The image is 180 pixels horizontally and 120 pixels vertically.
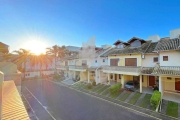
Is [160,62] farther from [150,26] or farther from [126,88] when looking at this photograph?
[150,26]

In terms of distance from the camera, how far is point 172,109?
13.2m

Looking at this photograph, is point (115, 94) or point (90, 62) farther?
point (90, 62)

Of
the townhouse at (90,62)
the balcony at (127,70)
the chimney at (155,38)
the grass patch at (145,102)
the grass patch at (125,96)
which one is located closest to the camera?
the grass patch at (145,102)

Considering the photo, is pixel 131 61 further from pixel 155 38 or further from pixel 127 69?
pixel 155 38

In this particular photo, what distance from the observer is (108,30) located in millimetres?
26031

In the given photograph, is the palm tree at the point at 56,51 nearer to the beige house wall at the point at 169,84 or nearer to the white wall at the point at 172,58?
the white wall at the point at 172,58

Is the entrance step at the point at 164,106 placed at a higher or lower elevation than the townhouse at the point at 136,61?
lower

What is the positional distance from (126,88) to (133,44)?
961 cm

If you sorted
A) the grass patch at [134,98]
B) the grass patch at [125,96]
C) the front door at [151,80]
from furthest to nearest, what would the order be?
1. the front door at [151,80]
2. the grass patch at [125,96]
3. the grass patch at [134,98]

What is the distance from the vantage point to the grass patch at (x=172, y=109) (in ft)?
40.2

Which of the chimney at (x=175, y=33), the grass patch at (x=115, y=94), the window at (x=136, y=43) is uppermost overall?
the chimney at (x=175, y=33)

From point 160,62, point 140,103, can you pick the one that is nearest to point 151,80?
point 160,62

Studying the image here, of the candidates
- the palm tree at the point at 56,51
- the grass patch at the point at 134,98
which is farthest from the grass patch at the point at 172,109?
the palm tree at the point at 56,51

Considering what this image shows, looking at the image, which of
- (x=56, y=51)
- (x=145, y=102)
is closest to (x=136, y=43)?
(x=145, y=102)
